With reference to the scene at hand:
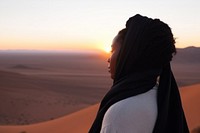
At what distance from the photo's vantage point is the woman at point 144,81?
1.53 meters

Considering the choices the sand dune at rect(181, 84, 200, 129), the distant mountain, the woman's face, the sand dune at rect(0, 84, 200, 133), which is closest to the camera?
the woman's face

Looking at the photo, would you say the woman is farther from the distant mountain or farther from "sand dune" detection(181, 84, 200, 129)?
the distant mountain

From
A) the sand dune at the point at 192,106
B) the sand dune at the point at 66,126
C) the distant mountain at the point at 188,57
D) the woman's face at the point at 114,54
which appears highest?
the woman's face at the point at 114,54

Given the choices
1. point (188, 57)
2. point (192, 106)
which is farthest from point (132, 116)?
point (188, 57)

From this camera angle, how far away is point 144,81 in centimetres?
163

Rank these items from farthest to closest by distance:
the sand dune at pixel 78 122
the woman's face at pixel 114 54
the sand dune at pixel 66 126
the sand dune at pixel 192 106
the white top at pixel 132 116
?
the sand dune at pixel 66 126, the sand dune at pixel 78 122, the sand dune at pixel 192 106, the woman's face at pixel 114 54, the white top at pixel 132 116

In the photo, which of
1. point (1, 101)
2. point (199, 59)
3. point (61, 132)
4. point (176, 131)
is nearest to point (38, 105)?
point (1, 101)

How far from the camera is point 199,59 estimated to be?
95312 millimetres

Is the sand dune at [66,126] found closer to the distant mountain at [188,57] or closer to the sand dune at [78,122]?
the sand dune at [78,122]

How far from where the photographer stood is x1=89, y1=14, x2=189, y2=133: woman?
5.01ft

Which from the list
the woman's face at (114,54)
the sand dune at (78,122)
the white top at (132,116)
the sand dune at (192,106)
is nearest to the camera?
the white top at (132,116)

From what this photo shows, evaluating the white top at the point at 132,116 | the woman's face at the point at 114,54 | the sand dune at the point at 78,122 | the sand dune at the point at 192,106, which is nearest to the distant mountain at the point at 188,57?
the sand dune at the point at 78,122

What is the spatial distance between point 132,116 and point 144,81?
0.22 meters

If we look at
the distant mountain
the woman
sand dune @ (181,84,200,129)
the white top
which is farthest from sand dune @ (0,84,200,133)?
the distant mountain
